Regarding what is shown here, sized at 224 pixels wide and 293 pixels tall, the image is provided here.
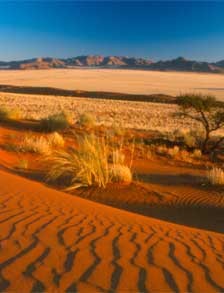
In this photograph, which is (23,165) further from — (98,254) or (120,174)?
(98,254)

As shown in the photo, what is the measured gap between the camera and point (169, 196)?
42.4 feet

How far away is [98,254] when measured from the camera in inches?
216

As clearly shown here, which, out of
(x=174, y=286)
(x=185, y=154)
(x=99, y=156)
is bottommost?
(x=185, y=154)

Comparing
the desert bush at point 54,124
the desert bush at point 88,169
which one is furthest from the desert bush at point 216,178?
the desert bush at point 54,124

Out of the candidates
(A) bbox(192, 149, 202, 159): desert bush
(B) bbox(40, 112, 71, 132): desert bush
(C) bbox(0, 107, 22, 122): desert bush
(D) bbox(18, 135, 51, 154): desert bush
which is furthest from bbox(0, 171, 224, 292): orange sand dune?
(C) bbox(0, 107, 22, 122): desert bush

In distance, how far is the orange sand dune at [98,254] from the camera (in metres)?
4.54

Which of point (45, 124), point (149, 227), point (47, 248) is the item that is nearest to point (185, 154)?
point (45, 124)

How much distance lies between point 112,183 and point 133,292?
9372 mm

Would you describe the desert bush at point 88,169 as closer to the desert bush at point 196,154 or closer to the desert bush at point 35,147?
→ the desert bush at point 35,147

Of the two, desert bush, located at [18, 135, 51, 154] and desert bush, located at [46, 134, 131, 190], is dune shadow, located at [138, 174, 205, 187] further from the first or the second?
desert bush, located at [18, 135, 51, 154]

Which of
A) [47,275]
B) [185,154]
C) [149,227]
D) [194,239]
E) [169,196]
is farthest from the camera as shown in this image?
[185,154]

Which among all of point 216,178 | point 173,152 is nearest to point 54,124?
point 173,152

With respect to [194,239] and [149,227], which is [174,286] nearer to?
[194,239]

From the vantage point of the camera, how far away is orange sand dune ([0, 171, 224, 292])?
4.54 metres
